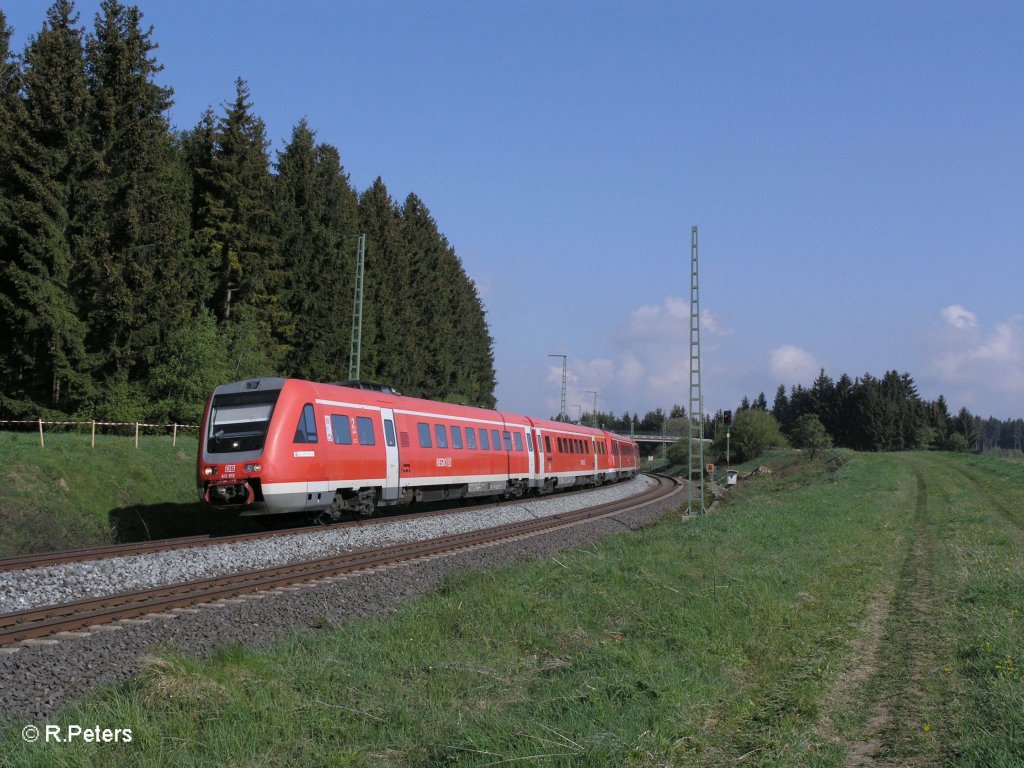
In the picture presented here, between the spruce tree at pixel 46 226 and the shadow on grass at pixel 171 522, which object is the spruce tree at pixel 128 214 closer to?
the spruce tree at pixel 46 226

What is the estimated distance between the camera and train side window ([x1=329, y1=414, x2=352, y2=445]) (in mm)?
18688

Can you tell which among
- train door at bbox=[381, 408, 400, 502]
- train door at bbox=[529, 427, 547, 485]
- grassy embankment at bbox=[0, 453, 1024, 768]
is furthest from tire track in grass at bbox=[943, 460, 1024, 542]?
train door at bbox=[529, 427, 547, 485]

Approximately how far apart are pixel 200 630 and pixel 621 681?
16.6ft

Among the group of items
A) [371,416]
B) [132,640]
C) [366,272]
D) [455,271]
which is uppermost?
[455,271]

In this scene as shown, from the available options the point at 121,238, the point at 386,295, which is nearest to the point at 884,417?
the point at 386,295

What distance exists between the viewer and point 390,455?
2127 centimetres

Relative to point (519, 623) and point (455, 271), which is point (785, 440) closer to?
point (455, 271)

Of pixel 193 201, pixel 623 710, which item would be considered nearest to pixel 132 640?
pixel 623 710

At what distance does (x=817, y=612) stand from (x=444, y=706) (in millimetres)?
5316

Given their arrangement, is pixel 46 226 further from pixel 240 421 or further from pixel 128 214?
pixel 240 421

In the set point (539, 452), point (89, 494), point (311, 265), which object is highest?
point (311, 265)

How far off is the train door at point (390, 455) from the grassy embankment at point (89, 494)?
4.96m

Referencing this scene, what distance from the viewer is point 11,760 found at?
534 centimetres

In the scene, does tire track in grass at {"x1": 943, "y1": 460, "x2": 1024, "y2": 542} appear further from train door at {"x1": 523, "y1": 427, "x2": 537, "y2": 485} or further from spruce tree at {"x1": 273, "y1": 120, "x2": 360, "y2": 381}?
spruce tree at {"x1": 273, "y1": 120, "x2": 360, "y2": 381}
